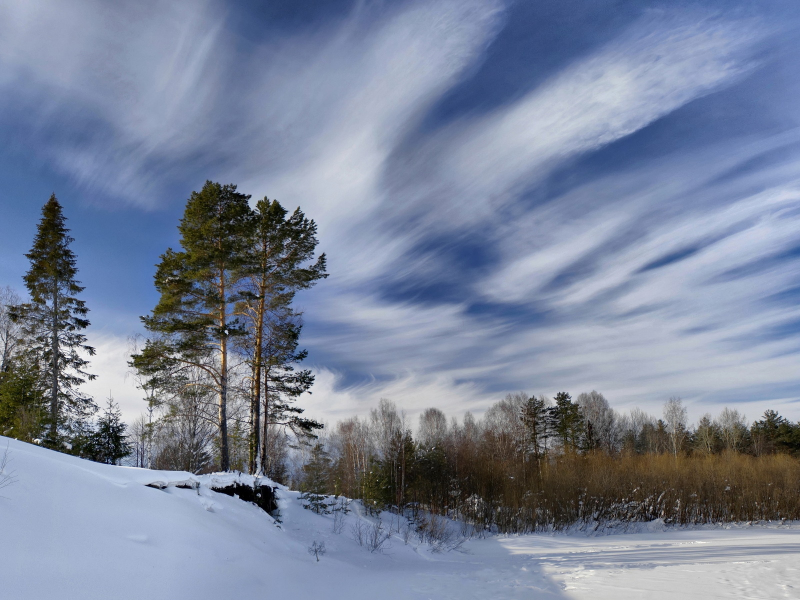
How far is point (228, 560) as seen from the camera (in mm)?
6695

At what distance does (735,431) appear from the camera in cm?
5362

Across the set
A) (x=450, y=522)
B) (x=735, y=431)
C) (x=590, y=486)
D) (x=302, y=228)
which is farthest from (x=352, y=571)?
(x=735, y=431)

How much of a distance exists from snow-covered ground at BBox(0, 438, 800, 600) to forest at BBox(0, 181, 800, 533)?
18.9ft

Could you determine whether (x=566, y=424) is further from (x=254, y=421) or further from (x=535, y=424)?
(x=254, y=421)

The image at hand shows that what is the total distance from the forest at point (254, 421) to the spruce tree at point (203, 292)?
55mm

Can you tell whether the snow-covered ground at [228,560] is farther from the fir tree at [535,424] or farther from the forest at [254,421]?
the fir tree at [535,424]

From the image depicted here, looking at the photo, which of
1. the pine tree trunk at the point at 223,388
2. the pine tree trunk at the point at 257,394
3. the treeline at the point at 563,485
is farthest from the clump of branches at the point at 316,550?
the treeline at the point at 563,485

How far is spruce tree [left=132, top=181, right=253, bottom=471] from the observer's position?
17.4 meters

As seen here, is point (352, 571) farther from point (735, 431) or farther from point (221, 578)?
point (735, 431)

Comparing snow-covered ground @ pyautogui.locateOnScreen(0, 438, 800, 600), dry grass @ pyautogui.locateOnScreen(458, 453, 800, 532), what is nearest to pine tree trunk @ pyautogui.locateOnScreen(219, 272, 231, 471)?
snow-covered ground @ pyautogui.locateOnScreen(0, 438, 800, 600)

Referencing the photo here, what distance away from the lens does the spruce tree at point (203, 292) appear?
57.0 ft

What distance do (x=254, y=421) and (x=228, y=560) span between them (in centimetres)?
1211

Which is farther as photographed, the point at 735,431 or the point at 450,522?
the point at 735,431

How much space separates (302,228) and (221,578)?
53.6 feet
